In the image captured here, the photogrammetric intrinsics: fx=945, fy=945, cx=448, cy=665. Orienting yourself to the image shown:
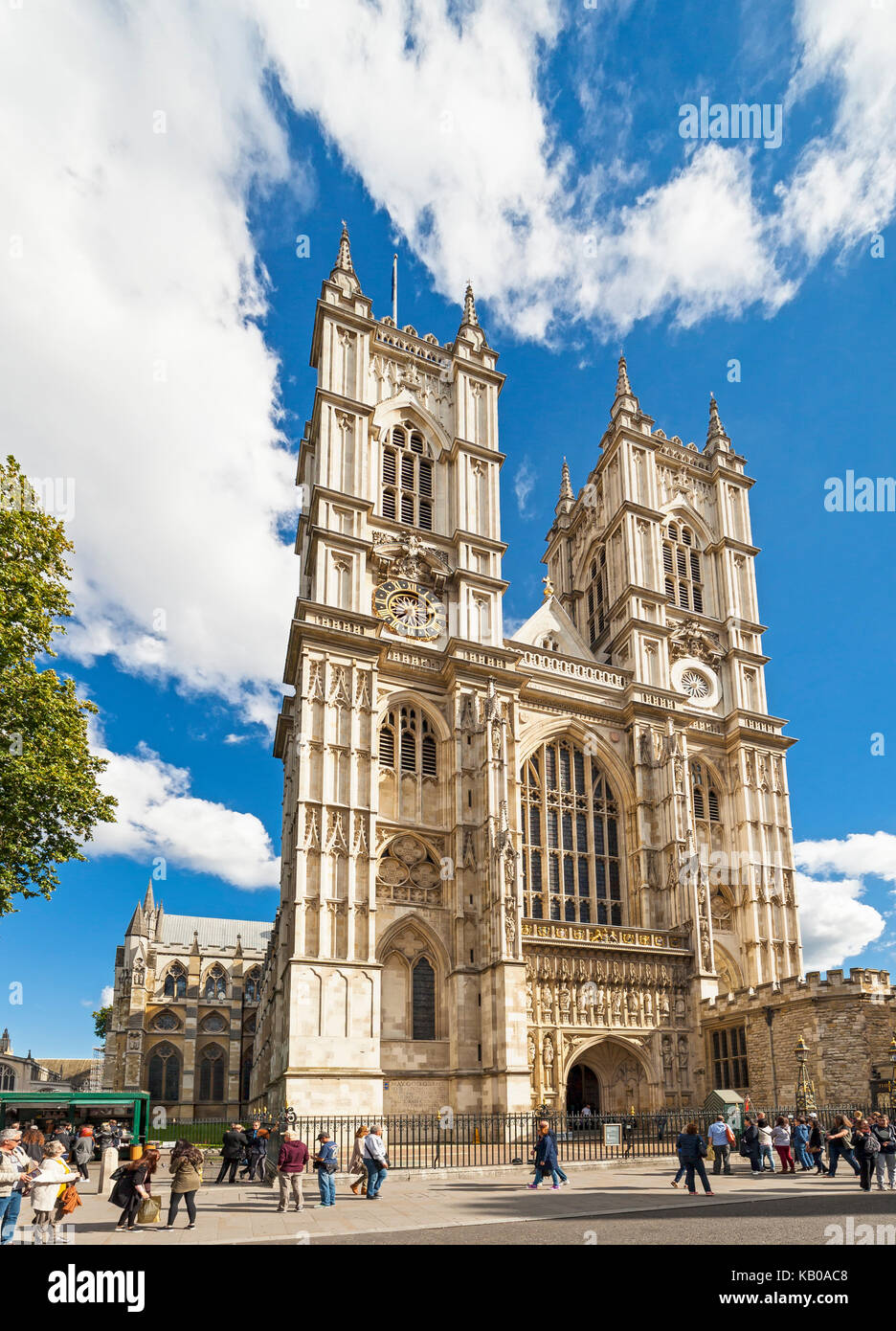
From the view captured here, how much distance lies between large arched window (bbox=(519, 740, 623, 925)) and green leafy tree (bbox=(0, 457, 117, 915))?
17.9 meters

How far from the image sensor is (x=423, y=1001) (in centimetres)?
3188

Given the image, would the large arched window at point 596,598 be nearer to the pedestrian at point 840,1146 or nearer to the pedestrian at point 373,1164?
the pedestrian at point 840,1146

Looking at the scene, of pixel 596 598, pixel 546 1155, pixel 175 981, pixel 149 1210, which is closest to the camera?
pixel 149 1210

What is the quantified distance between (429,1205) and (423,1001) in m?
16.0

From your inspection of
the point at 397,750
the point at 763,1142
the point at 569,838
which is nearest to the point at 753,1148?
the point at 763,1142

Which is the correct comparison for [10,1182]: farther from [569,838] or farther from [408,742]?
[569,838]

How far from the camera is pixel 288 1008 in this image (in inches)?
1129

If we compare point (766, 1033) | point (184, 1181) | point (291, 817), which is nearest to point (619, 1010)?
point (766, 1033)

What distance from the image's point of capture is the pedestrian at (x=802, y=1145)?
2116cm

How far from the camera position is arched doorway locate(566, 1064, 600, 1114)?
3322cm

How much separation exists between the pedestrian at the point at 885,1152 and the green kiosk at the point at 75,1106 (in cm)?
2291

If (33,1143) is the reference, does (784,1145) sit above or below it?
below
